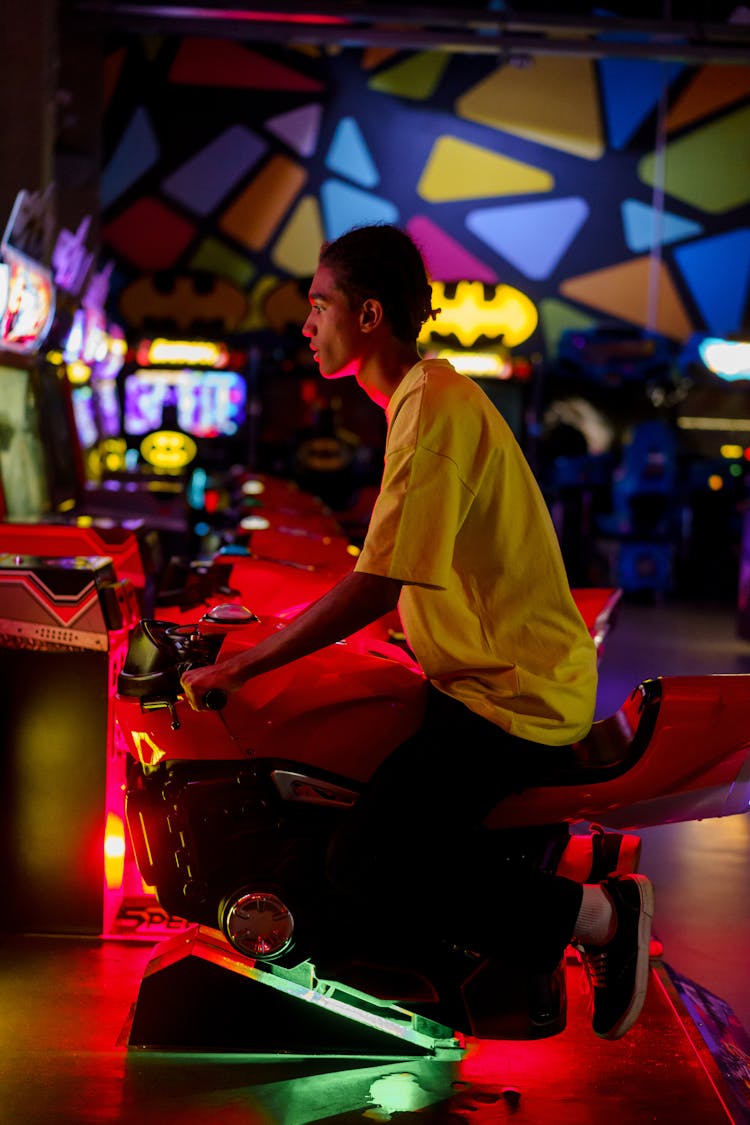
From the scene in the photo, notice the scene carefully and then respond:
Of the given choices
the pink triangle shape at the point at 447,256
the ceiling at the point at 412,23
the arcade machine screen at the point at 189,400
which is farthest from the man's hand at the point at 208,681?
the pink triangle shape at the point at 447,256

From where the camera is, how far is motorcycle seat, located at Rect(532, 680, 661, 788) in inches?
89.7

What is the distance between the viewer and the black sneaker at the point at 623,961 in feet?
7.51

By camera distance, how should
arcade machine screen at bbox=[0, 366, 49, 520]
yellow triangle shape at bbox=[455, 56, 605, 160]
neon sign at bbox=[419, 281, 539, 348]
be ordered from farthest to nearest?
1. yellow triangle shape at bbox=[455, 56, 605, 160]
2. neon sign at bbox=[419, 281, 539, 348]
3. arcade machine screen at bbox=[0, 366, 49, 520]

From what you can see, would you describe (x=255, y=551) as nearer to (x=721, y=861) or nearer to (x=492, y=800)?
(x=721, y=861)

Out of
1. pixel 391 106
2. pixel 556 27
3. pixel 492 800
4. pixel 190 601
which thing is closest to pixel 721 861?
pixel 190 601

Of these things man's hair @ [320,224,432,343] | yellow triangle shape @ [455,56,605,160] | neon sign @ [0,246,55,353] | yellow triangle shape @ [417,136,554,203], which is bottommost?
man's hair @ [320,224,432,343]

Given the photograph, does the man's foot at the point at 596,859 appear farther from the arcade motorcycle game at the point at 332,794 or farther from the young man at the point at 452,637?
the young man at the point at 452,637

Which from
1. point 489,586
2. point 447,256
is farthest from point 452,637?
point 447,256

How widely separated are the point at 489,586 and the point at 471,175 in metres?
10.8

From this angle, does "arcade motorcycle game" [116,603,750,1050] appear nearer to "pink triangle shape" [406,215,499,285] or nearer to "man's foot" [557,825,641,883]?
"man's foot" [557,825,641,883]

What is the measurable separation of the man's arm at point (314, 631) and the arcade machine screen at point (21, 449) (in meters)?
3.78

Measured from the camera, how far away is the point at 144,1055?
8.37 feet

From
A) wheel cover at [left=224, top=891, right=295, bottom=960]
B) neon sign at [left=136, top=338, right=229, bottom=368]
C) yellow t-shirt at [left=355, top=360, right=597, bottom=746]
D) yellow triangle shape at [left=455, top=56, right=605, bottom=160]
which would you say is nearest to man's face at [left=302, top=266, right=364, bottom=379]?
yellow t-shirt at [left=355, top=360, right=597, bottom=746]

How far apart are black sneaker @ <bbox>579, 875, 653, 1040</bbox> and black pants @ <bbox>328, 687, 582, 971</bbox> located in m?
0.08
